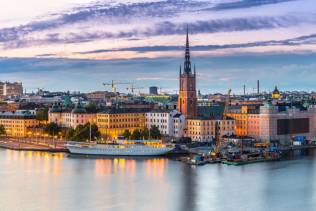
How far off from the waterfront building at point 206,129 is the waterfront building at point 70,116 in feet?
12.9

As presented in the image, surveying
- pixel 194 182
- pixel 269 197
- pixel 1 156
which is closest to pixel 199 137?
pixel 1 156

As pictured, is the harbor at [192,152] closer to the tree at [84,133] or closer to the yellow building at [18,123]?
the tree at [84,133]

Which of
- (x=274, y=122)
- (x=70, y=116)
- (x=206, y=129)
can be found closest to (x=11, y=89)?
(x=70, y=116)

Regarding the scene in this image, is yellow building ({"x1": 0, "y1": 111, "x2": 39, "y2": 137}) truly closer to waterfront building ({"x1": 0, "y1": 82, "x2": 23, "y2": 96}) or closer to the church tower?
the church tower

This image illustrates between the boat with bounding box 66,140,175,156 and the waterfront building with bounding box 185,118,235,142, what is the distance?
277cm

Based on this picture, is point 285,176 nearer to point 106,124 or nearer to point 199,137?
point 199,137

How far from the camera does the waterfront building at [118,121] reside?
25312mm

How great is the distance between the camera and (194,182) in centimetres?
1527

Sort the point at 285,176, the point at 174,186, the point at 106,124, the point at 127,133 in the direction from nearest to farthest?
the point at 174,186 < the point at 285,176 < the point at 127,133 < the point at 106,124

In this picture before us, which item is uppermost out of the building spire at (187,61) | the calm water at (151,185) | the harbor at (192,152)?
the building spire at (187,61)

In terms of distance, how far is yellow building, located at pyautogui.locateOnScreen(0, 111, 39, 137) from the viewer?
27.6 meters

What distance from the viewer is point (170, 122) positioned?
24.7m

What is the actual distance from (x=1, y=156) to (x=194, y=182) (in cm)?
699

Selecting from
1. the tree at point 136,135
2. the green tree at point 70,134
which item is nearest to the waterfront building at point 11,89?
the green tree at point 70,134
